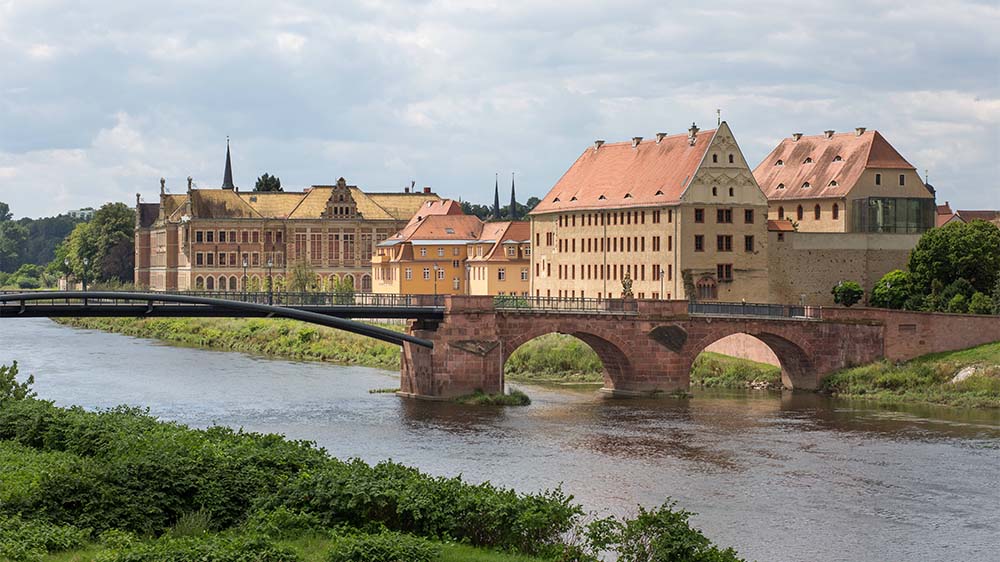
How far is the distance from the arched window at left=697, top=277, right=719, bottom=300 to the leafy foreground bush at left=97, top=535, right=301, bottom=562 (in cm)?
6908

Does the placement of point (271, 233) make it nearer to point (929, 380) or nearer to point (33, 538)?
point (929, 380)

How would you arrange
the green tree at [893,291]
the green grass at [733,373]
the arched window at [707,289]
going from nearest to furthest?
the green grass at [733,373] < the green tree at [893,291] < the arched window at [707,289]

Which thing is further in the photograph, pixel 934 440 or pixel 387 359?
pixel 387 359

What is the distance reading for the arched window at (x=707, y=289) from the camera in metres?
97.9

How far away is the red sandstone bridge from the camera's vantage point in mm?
77062

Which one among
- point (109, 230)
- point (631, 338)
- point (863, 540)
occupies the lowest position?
point (863, 540)

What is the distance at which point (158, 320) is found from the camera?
143m

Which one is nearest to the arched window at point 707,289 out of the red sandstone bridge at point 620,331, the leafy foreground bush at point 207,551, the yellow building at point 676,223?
the yellow building at point 676,223

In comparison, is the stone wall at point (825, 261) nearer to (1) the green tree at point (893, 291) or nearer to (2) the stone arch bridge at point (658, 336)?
(1) the green tree at point (893, 291)

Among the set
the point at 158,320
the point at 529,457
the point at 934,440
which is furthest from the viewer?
the point at 158,320

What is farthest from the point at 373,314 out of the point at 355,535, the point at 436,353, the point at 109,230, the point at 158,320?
the point at 109,230

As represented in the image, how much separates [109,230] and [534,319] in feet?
412

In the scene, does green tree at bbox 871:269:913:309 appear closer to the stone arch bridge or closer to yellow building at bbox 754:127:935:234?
yellow building at bbox 754:127:935:234

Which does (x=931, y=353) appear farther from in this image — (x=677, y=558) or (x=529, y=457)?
(x=677, y=558)
